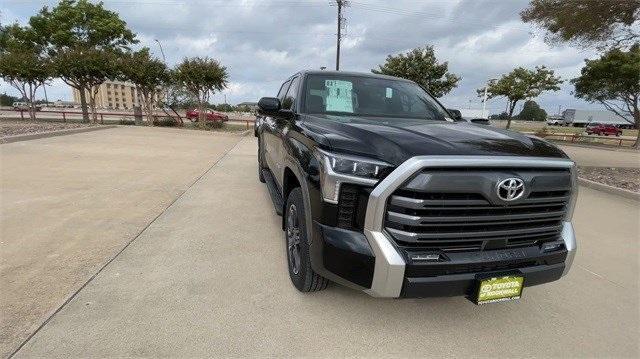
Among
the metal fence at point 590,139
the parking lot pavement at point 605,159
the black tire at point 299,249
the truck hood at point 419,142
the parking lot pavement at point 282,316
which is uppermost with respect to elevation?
the truck hood at point 419,142

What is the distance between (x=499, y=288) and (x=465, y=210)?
1.73ft

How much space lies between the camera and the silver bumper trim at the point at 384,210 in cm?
193

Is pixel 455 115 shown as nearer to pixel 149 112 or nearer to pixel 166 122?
pixel 149 112

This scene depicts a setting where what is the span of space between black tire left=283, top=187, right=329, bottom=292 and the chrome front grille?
Result: 73cm

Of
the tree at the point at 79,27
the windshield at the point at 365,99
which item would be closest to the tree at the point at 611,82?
the windshield at the point at 365,99

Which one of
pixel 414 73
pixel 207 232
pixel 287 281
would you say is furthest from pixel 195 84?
pixel 287 281

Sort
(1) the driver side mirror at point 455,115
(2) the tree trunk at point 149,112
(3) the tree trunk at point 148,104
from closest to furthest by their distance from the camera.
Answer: (1) the driver side mirror at point 455,115 → (3) the tree trunk at point 148,104 → (2) the tree trunk at point 149,112

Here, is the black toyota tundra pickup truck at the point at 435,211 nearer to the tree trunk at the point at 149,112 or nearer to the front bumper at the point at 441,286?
the front bumper at the point at 441,286

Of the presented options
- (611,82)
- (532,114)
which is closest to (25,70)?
(611,82)

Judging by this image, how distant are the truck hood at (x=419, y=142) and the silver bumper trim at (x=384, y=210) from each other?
6cm

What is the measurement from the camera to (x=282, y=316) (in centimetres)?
252

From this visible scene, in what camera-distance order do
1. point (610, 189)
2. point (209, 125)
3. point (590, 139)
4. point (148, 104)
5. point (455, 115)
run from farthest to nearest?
point (590, 139) → point (209, 125) → point (148, 104) → point (610, 189) → point (455, 115)

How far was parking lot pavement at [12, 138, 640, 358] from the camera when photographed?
2.23 metres

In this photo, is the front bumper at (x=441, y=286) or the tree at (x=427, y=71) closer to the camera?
the front bumper at (x=441, y=286)
